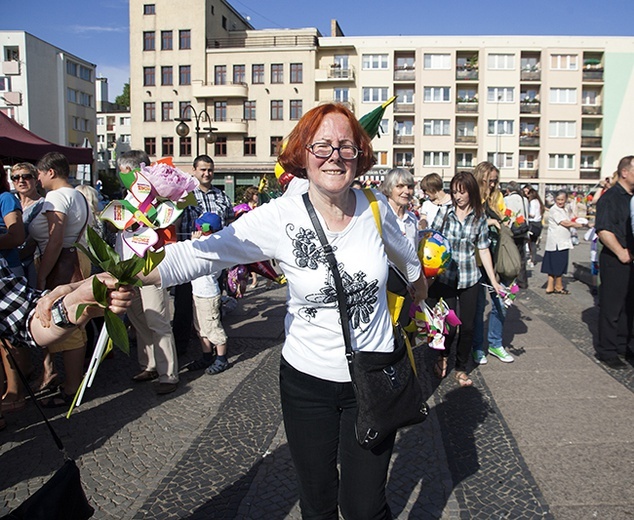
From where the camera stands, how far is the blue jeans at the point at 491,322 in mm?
5671

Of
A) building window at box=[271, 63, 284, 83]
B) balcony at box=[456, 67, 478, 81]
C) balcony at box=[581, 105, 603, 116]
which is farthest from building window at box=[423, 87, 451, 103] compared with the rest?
building window at box=[271, 63, 284, 83]

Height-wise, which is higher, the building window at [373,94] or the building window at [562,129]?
the building window at [373,94]

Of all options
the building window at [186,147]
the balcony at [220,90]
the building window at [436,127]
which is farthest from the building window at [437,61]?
the building window at [186,147]

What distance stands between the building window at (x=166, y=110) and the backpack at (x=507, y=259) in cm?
4615

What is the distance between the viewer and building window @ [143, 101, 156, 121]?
159 feet

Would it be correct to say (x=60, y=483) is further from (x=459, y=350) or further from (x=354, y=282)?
(x=459, y=350)

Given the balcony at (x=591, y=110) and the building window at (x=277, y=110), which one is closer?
the building window at (x=277, y=110)

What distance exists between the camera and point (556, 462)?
369 centimetres

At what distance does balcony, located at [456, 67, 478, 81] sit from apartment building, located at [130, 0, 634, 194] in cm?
10

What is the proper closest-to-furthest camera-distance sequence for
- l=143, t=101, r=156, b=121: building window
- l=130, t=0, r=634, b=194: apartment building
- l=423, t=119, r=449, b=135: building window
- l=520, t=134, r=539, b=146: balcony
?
l=130, t=0, r=634, b=194: apartment building
l=143, t=101, r=156, b=121: building window
l=423, t=119, r=449, b=135: building window
l=520, t=134, r=539, b=146: balcony

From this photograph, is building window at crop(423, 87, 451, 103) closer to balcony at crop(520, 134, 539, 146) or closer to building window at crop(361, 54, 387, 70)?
building window at crop(361, 54, 387, 70)

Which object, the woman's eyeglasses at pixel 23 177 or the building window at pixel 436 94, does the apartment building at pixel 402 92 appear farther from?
Answer: the woman's eyeglasses at pixel 23 177

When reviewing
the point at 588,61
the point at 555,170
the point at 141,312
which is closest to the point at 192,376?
the point at 141,312

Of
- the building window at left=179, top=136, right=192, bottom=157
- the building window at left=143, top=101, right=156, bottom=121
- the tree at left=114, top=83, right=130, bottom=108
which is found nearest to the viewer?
the building window at left=179, top=136, right=192, bottom=157
